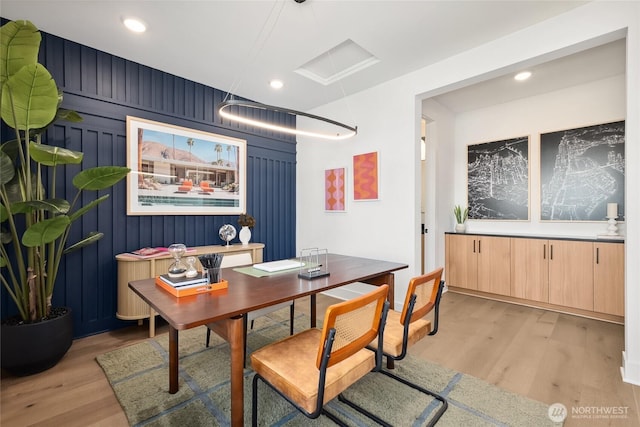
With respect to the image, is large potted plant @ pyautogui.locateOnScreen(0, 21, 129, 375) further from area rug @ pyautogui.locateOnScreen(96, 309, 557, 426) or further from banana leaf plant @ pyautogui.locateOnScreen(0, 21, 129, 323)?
area rug @ pyautogui.locateOnScreen(96, 309, 557, 426)

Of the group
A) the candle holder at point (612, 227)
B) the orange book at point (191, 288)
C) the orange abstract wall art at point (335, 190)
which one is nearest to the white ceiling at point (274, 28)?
the orange abstract wall art at point (335, 190)

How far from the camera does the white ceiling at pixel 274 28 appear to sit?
2254 millimetres

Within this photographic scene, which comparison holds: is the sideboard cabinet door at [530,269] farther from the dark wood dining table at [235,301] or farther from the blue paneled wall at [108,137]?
the blue paneled wall at [108,137]

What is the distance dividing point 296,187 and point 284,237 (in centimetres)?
86

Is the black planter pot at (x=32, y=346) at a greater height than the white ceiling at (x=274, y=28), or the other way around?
the white ceiling at (x=274, y=28)

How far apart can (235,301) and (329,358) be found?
560mm

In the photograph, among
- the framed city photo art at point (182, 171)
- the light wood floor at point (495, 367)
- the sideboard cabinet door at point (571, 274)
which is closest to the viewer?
the light wood floor at point (495, 367)

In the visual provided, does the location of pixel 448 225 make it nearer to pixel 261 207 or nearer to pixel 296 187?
pixel 296 187

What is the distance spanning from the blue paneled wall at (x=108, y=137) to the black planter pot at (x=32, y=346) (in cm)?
57

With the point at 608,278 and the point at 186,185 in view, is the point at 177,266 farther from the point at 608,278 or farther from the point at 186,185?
the point at 608,278

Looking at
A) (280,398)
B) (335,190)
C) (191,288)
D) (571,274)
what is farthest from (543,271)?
(191,288)

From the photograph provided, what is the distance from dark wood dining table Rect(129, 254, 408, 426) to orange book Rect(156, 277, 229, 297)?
0.03 m

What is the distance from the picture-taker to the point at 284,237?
463cm

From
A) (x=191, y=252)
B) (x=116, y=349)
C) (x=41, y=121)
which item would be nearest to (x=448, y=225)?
(x=191, y=252)
